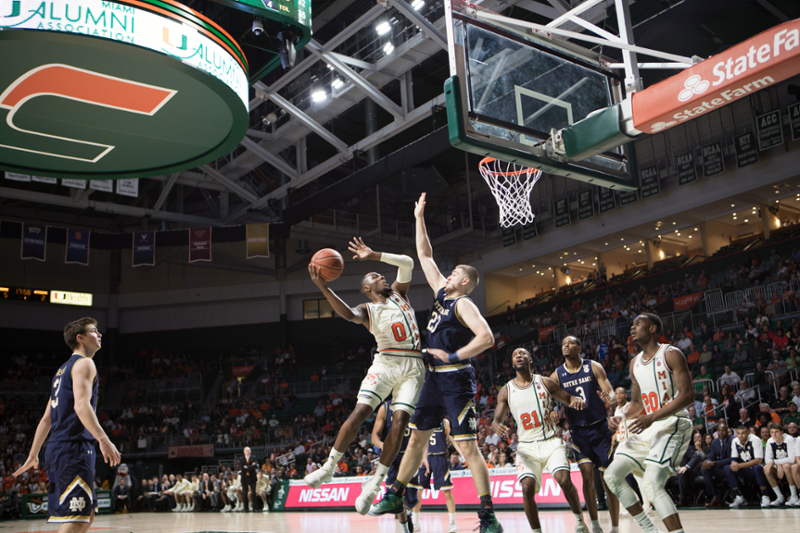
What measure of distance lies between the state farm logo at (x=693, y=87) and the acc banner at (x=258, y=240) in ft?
66.4

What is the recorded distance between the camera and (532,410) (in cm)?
699

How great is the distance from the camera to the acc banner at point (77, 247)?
82.8 feet

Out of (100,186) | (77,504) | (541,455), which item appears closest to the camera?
(77,504)

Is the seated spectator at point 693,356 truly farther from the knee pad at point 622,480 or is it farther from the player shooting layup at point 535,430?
the knee pad at point 622,480

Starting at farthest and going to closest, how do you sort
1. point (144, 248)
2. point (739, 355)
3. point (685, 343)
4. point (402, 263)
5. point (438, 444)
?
point (144, 248), point (685, 343), point (739, 355), point (438, 444), point (402, 263)

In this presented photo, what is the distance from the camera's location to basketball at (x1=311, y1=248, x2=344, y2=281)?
5.98 meters

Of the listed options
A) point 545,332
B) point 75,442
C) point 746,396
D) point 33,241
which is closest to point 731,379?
point 746,396

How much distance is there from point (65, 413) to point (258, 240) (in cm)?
2017

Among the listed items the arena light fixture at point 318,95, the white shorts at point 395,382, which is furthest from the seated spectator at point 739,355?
the white shorts at point 395,382

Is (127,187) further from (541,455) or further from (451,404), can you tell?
(451,404)

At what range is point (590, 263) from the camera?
32.0 meters

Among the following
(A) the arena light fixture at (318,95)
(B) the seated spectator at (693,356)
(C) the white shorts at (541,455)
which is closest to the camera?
(C) the white shorts at (541,455)

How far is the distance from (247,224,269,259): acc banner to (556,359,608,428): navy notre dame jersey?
62.7 feet

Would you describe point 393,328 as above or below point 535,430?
above
